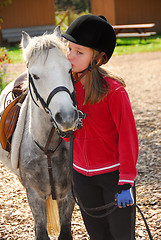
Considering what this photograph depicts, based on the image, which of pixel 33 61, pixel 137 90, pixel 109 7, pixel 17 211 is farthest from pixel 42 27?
pixel 33 61

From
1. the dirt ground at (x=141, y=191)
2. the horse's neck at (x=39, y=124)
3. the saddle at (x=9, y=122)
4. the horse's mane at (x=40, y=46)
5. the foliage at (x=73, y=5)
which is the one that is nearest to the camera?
the horse's mane at (x=40, y=46)

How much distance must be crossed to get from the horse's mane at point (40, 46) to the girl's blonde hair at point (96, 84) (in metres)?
0.25

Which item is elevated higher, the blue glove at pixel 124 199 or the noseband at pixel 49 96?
the noseband at pixel 49 96

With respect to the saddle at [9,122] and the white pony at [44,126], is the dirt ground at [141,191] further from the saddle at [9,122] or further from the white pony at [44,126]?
the saddle at [9,122]

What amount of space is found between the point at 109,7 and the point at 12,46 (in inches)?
249

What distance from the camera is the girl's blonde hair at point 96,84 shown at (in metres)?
1.82

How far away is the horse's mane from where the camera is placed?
1939mm

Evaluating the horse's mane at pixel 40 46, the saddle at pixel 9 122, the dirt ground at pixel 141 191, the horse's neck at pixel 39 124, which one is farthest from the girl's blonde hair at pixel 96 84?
the saddle at pixel 9 122

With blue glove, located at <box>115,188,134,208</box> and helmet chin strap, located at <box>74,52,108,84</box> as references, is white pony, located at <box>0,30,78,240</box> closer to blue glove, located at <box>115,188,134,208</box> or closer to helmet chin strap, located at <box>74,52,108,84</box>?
helmet chin strap, located at <box>74,52,108,84</box>

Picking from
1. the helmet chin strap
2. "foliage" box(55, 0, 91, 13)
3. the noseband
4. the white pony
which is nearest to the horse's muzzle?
the white pony

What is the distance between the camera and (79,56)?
1.90 m

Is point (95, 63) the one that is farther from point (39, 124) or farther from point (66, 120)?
point (39, 124)

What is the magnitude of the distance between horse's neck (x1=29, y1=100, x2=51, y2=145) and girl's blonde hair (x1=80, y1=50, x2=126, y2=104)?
1.48 ft

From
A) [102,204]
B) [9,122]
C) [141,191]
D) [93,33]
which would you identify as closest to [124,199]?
[102,204]
